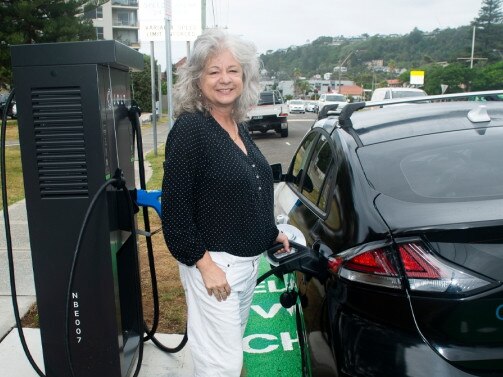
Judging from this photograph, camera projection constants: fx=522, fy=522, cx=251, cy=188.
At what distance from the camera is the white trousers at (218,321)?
2.15m

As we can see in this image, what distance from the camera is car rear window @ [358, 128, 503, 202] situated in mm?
2076

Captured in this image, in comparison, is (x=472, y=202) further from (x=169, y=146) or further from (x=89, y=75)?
(x=89, y=75)

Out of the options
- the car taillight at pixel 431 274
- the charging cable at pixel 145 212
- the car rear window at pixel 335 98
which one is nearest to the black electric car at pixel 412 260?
the car taillight at pixel 431 274

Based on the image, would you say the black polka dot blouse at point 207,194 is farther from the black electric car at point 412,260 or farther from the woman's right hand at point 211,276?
the black electric car at point 412,260

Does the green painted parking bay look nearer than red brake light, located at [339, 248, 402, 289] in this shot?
No

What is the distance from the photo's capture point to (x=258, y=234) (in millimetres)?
2225

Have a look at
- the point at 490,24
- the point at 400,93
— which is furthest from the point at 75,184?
the point at 490,24

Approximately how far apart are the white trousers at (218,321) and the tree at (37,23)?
1172cm

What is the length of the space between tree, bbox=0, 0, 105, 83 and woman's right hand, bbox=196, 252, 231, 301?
11.8 meters

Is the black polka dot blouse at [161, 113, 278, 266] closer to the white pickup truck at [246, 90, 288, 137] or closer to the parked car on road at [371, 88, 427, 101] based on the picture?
the white pickup truck at [246, 90, 288, 137]

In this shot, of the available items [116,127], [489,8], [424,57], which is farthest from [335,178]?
[424,57]

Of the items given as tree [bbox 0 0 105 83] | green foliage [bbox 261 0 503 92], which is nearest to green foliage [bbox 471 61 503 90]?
green foliage [bbox 261 0 503 92]

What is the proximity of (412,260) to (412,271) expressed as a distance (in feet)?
0.12

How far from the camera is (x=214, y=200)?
2092 mm
